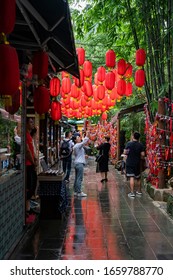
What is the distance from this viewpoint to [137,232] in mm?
7117

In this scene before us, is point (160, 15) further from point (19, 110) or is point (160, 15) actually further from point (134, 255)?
point (134, 255)

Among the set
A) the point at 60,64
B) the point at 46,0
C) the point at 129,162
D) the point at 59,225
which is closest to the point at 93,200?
the point at 129,162

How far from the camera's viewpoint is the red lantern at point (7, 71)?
12.6 ft

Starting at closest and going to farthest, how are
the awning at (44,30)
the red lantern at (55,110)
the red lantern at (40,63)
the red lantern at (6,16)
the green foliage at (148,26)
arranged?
the red lantern at (6,16) < the awning at (44,30) < the red lantern at (40,63) < the red lantern at (55,110) < the green foliage at (148,26)

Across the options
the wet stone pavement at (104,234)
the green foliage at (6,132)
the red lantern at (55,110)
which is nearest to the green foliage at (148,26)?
the red lantern at (55,110)

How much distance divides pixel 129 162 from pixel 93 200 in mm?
1842

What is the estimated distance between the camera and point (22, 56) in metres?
7.45

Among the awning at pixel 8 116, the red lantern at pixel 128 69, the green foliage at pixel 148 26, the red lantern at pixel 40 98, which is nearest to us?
the awning at pixel 8 116

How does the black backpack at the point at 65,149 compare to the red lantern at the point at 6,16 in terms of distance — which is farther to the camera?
the black backpack at the point at 65,149

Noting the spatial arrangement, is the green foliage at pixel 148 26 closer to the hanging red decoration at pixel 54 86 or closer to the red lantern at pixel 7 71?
the hanging red decoration at pixel 54 86

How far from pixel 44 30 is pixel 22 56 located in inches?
49.6

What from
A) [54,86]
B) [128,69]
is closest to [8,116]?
[54,86]

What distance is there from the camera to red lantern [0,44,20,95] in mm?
3855

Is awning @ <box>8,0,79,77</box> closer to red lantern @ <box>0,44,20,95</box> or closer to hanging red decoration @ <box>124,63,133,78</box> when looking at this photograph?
red lantern @ <box>0,44,20,95</box>
